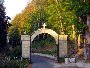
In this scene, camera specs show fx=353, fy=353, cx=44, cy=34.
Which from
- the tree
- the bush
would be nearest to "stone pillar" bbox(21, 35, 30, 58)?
the bush

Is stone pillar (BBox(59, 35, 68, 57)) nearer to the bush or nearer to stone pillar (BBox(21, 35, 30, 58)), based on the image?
the bush

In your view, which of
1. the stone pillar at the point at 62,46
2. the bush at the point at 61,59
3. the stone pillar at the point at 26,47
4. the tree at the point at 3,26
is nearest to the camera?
the bush at the point at 61,59

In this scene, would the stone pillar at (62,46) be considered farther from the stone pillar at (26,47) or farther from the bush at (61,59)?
the stone pillar at (26,47)

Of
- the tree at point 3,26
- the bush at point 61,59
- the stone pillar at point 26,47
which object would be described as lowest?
the bush at point 61,59

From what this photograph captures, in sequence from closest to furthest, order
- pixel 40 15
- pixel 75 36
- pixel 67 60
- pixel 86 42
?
pixel 67 60, pixel 86 42, pixel 75 36, pixel 40 15

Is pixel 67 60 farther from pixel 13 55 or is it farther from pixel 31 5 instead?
pixel 31 5

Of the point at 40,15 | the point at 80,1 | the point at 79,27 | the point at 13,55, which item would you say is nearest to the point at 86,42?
the point at 79,27

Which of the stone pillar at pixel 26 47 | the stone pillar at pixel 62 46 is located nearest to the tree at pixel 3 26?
the stone pillar at pixel 26 47

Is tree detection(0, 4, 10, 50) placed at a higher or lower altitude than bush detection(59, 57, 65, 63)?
higher

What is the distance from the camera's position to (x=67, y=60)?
3556 cm

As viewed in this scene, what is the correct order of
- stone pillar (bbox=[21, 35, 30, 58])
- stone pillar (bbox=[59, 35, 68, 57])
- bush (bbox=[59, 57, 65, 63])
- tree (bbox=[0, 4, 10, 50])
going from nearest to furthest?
bush (bbox=[59, 57, 65, 63]) < stone pillar (bbox=[21, 35, 30, 58]) < stone pillar (bbox=[59, 35, 68, 57]) < tree (bbox=[0, 4, 10, 50])

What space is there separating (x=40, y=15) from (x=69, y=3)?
2578 centimetres

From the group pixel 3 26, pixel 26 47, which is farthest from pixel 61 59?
pixel 3 26

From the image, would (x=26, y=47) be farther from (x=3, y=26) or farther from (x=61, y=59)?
(x=3, y=26)
